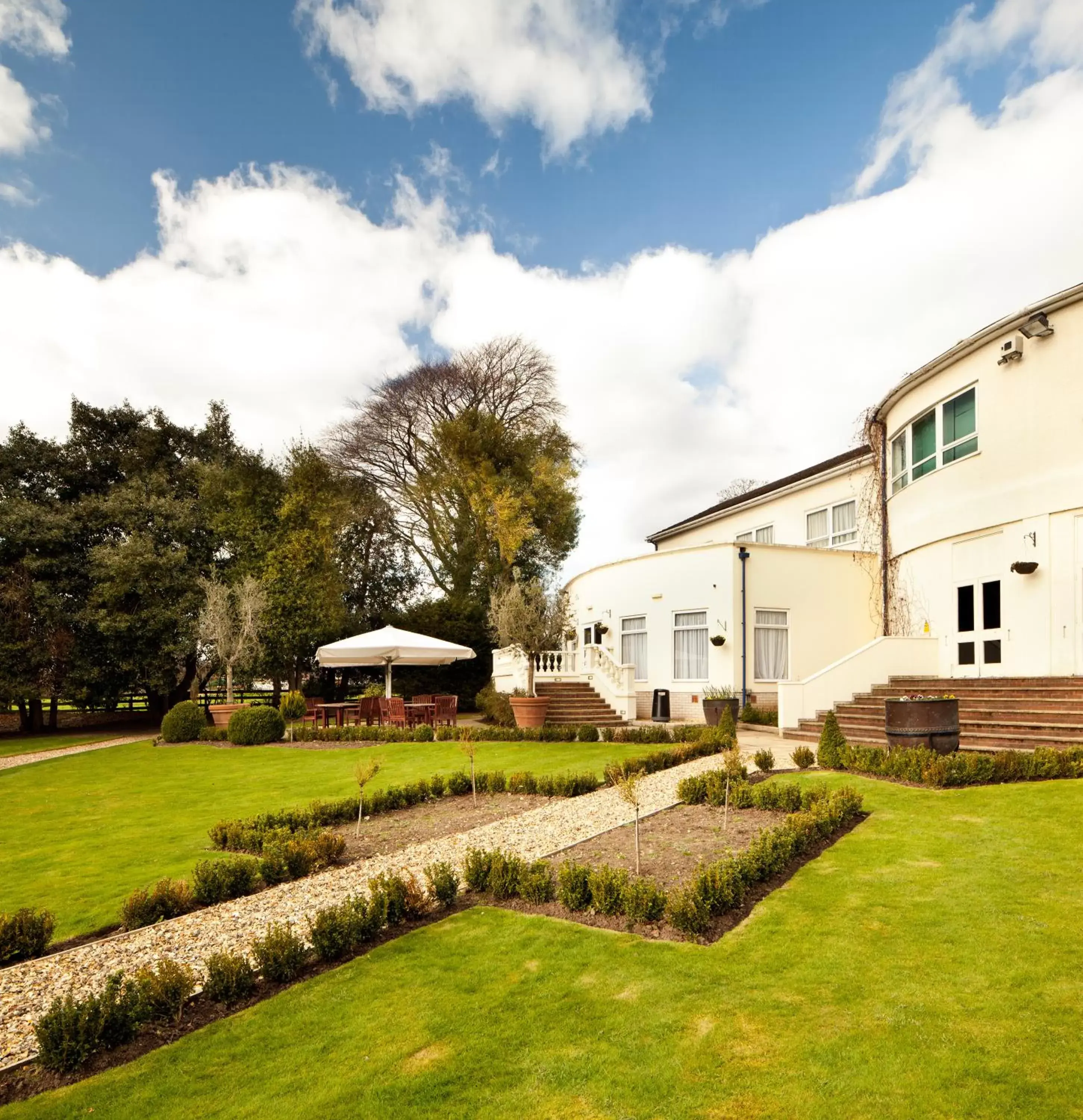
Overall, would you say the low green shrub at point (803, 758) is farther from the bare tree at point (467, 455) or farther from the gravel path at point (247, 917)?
the bare tree at point (467, 455)

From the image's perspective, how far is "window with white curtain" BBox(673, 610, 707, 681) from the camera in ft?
66.5

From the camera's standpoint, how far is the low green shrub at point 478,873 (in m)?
6.29

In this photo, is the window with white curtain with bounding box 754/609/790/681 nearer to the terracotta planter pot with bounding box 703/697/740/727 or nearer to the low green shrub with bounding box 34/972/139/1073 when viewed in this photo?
the terracotta planter pot with bounding box 703/697/740/727

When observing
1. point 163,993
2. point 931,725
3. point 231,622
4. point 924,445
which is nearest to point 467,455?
point 231,622

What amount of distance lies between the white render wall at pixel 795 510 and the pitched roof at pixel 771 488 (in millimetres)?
155

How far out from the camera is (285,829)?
8.20 m

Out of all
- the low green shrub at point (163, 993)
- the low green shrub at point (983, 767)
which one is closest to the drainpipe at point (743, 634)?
the low green shrub at point (983, 767)

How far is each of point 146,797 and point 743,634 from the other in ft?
46.5

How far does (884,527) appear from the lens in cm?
1909

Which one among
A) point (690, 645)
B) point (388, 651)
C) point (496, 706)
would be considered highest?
point (690, 645)

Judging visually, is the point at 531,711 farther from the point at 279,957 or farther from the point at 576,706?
the point at 279,957

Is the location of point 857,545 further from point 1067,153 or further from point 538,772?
point 538,772

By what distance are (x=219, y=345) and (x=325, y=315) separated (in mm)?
2409

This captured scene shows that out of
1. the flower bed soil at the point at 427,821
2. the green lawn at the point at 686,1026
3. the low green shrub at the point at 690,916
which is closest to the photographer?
the green lawn at the point at 686,1026
